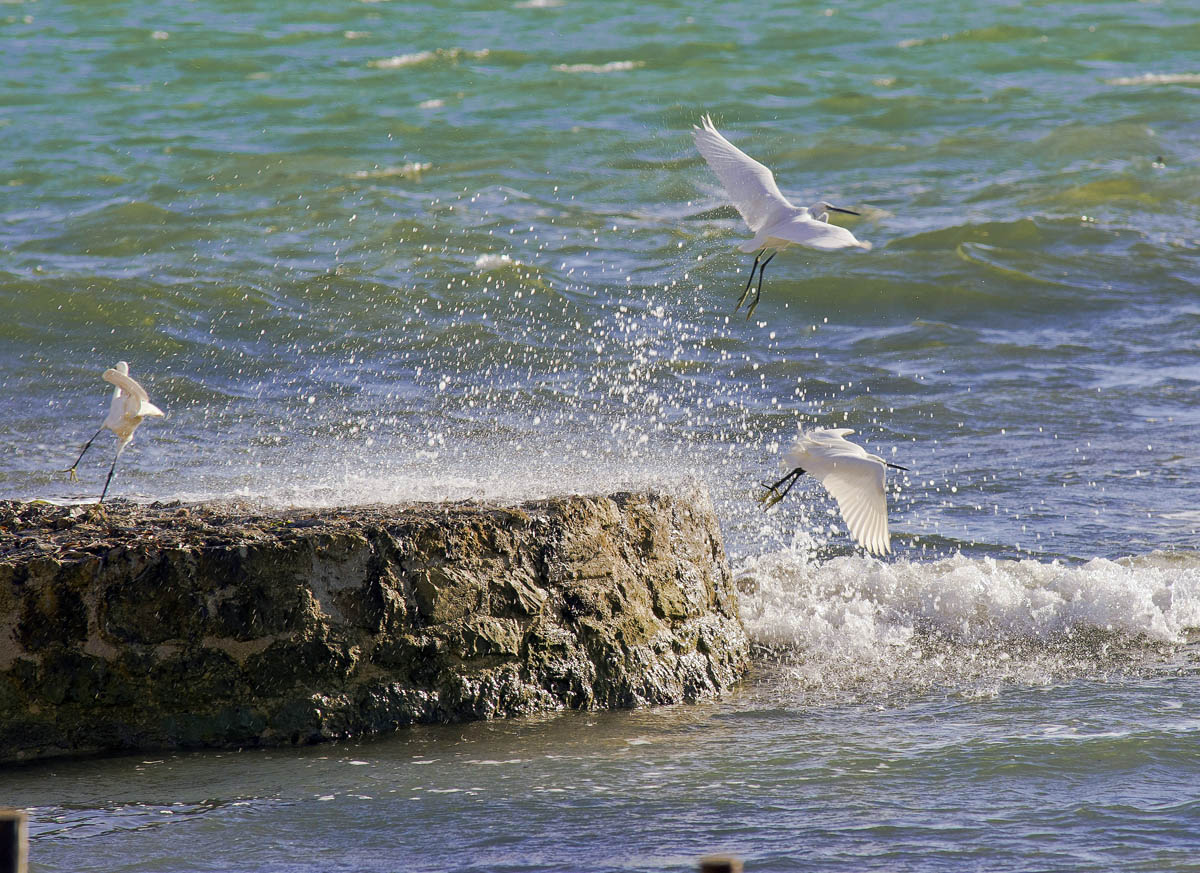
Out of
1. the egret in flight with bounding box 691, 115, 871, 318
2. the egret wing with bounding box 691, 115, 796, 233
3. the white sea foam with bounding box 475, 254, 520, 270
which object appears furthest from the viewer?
the white sea foam with bounding box 475, 254, 520, 270

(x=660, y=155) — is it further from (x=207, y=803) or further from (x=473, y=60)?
(x=207, y=803)

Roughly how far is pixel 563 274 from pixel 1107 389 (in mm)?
3609

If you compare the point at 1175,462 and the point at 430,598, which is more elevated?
the point at 430,598

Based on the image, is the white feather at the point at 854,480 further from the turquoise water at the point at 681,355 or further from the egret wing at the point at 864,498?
the turquoise water at the point at 681,355

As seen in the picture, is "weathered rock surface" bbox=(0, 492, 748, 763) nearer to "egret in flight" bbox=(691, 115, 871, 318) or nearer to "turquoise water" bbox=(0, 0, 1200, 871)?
"turquoise water" bbox=(0, 0, 1200, 871)

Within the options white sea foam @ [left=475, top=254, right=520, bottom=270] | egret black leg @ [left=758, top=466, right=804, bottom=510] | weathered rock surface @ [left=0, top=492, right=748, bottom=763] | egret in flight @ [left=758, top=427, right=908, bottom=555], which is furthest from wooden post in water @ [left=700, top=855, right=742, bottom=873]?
white sea foam @ [left=475, top=254, right=520, bottom=270]

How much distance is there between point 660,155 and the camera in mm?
12094

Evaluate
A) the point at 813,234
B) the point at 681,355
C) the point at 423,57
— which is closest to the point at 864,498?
the point at 813,234

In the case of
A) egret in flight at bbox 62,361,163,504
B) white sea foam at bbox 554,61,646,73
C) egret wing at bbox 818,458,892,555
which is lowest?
egret wing at bbox 818,458,892,555

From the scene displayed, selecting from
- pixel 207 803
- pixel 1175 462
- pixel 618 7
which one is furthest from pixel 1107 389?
pixel 618 7

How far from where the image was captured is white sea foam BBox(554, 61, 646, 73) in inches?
565

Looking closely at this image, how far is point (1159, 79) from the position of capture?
14.6 meters

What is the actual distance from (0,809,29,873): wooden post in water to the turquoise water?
124 centimetres

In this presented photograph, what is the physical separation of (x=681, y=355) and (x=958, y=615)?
3566mm
